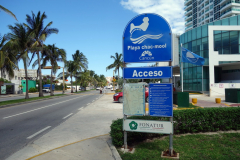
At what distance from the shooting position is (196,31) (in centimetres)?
3497

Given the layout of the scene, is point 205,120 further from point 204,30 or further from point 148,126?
point 204,30

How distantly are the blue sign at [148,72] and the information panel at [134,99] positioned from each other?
0.24 meters

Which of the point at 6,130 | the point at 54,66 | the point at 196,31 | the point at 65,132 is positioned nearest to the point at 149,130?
the point at 65,132

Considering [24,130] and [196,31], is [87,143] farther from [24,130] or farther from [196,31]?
[196,31]

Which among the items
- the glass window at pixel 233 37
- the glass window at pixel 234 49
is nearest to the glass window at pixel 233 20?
the glass window at pixel 233 37

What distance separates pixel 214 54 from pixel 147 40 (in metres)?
27.0

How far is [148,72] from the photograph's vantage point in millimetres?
4848

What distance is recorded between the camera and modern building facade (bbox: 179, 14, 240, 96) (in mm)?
27812

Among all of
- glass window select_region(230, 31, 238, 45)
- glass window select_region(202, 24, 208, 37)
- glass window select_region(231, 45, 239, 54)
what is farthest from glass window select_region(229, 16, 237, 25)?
glass window select_region(231, 45, 239, 54)

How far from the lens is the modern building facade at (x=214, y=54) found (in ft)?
91.2

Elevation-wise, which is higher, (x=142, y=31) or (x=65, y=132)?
(x=142, y=31)

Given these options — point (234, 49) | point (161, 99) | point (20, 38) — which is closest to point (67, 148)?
point (161, 99)

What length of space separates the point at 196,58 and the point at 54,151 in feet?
64.6

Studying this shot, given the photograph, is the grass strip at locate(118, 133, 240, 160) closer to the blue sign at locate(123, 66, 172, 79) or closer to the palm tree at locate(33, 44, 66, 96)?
the blue sign at locate(123, 66, 172, 79)
